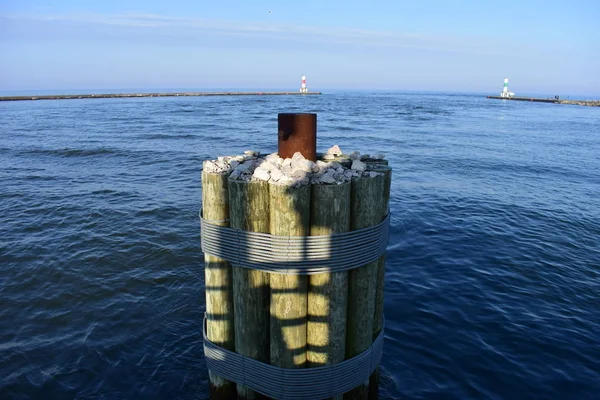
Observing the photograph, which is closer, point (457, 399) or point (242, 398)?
point (242, 398)

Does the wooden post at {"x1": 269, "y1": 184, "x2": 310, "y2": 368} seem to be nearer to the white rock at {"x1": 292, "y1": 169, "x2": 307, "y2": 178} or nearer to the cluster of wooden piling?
the cluster of wooden piling

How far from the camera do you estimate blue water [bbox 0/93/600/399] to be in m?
8.00

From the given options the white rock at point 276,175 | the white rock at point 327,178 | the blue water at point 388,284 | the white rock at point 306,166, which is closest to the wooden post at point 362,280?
the white rock at point 327,178

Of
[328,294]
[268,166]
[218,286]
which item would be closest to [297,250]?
[328,294]

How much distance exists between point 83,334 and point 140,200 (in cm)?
1049

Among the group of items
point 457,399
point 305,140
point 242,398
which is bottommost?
point 457,399

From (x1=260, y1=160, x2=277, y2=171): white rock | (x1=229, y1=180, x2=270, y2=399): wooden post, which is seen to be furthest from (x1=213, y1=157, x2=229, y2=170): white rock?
(x1=260, y1=160, x2=277, y2=171): white rock

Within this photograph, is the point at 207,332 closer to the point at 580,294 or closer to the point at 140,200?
the point at 580,294

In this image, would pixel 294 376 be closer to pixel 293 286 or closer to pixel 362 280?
pixel 293 286

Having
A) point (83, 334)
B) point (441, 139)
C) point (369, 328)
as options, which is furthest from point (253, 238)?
point (441, 139)

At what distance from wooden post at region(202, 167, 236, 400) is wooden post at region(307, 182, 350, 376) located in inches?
46.8

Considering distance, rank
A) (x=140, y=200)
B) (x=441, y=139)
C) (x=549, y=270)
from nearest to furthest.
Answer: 1. (x=549, y=270)
2. (x=140, y=200)
3. (x=441, y=139)

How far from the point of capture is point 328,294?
482 cm

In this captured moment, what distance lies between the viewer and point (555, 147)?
37906 mm
